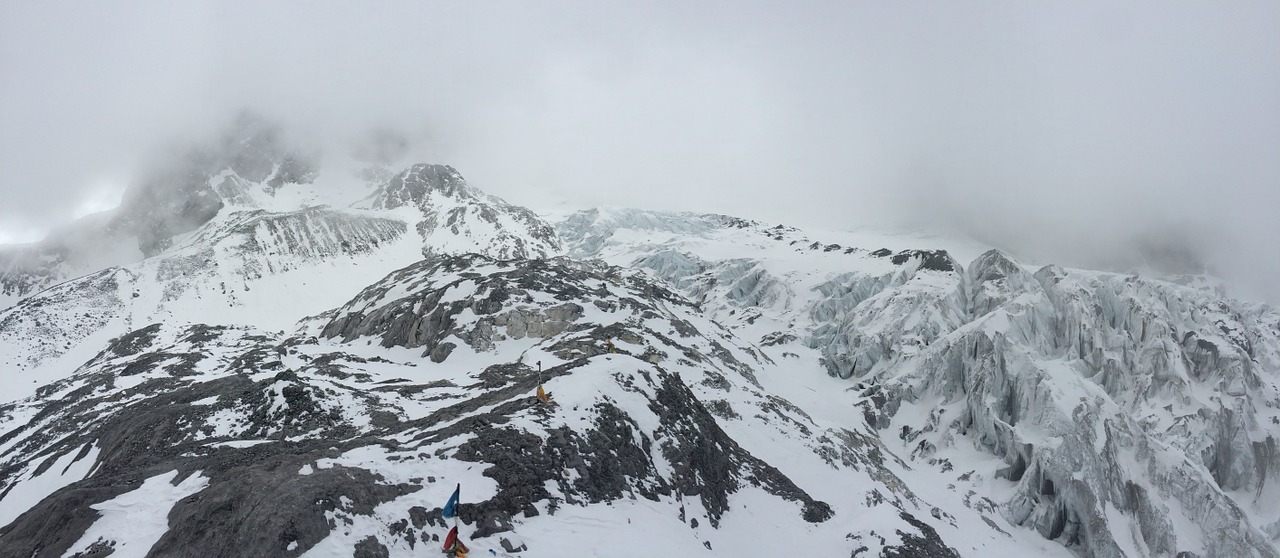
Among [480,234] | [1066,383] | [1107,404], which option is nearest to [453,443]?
[1066,383]

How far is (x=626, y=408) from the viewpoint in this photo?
34.1 metres

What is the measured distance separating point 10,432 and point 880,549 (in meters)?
71.0

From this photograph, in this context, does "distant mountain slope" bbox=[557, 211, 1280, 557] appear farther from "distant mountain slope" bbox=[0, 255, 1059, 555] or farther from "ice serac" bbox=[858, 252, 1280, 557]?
"distant mountain slope" bbox=[0, 255, 1059, 555]

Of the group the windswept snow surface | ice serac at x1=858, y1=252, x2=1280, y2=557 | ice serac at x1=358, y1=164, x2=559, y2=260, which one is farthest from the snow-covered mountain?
ice serac at x1=358, y1=164, x2=559, y2=260

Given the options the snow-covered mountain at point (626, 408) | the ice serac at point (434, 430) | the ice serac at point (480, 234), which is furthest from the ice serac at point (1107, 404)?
the ice serac at point (480, 234)

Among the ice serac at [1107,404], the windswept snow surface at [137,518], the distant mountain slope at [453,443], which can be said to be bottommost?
the ice serac at [1107,404]

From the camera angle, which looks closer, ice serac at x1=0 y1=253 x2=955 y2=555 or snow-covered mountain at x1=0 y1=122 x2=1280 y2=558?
ice serac at x1=0 y1=253 x2=955 y2=555

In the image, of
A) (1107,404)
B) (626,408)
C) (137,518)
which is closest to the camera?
(137,518)

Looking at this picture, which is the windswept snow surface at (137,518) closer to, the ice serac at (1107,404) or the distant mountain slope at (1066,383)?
the distant mountain slope at (1066,383)

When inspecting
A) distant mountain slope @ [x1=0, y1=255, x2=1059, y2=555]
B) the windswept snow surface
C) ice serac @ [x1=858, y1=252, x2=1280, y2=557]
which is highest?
the windswept snow surface

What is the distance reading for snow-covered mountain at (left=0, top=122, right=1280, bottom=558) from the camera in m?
23.0

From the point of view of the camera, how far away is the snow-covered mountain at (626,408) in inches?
904

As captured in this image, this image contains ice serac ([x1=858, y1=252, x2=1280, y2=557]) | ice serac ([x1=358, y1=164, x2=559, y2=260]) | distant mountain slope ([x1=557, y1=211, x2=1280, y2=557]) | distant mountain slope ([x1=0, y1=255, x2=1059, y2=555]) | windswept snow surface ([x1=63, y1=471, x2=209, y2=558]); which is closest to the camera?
windswept snow surface ([x1=63, y1=471, x2=209, y2=558])

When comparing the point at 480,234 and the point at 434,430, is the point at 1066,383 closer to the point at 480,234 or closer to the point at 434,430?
the point at 434,430
